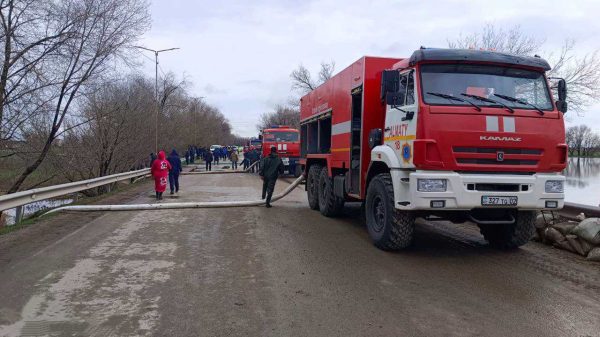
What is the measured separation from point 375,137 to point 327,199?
333cm

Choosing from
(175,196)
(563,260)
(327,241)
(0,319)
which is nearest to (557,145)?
(563,260)

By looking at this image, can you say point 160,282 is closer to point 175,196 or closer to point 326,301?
point 326,301

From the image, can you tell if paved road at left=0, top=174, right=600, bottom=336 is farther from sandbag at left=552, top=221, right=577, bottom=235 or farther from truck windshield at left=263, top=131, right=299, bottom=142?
truck windshield at left=263, top=131, right=299, bottom=142

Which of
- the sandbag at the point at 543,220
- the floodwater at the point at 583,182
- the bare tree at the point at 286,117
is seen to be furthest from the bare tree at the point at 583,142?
the bare tree at the point at 286,117

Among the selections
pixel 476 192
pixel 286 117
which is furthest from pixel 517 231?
pixel 286 117

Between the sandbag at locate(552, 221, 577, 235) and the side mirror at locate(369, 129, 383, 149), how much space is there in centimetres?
329

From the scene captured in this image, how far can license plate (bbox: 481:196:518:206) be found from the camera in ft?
20.9

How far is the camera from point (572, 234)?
7.49m

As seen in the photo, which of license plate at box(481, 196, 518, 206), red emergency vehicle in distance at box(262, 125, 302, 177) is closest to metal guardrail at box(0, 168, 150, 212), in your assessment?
license plate at box(481, 196, 518, 206)

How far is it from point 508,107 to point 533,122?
40cm

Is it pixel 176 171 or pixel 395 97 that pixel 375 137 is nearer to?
pixel 395 97

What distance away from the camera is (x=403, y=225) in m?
6.97

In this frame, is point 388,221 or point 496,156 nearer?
point 496,156

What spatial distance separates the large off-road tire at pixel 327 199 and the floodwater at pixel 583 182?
4665 millimetres
